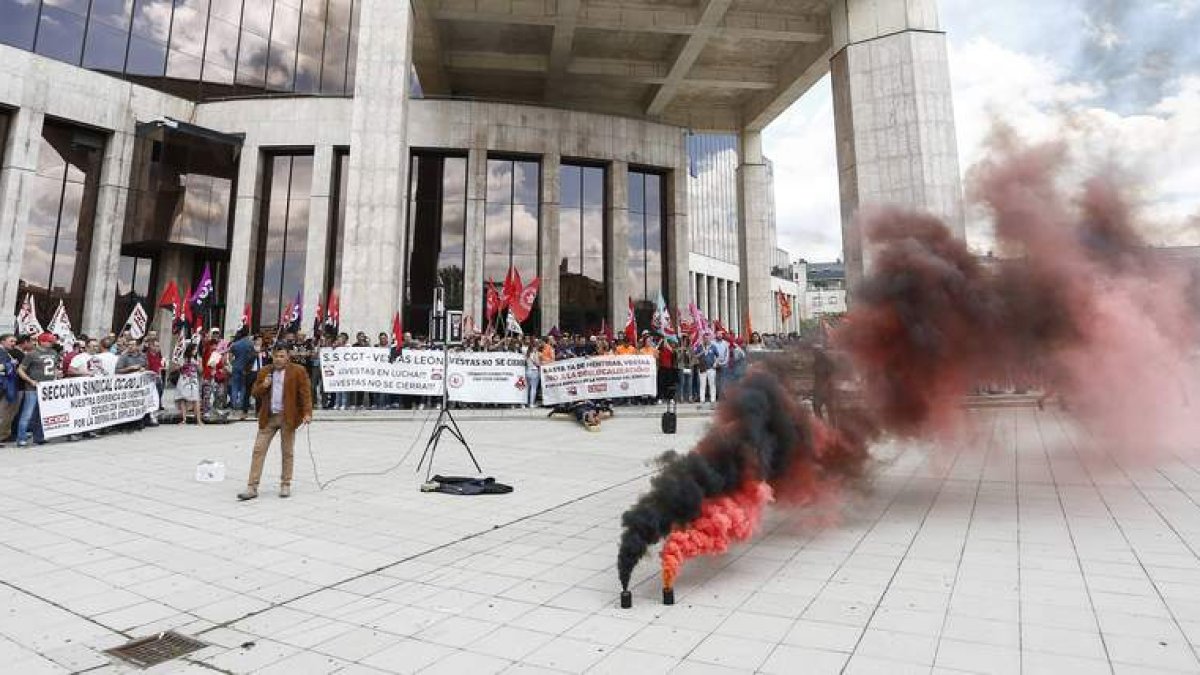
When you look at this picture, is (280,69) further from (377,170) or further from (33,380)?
(33,380)

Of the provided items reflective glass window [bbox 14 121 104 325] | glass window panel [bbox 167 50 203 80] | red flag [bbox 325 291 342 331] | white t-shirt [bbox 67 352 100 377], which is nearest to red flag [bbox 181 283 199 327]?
reflective glass window [bbox 14 121 104 325]

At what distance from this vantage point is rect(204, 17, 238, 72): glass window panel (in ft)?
86.1

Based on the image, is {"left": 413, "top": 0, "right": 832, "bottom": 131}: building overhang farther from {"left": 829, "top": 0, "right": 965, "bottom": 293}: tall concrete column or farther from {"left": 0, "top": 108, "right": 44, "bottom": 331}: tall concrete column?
{"left": 0, "top": 108, "right": 44, "bottom": 331}: tall concrete column

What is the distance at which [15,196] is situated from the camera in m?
21.8

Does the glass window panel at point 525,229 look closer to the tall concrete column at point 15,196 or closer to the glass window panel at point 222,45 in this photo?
the glass window panel at point 222,45

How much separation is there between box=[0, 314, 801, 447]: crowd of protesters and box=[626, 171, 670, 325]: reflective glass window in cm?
797

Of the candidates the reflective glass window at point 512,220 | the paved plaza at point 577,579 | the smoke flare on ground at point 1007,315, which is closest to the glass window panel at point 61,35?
the reflective glass window at point 512,220

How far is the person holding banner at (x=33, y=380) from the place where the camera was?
1092 cm

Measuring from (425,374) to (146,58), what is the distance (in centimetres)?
2115

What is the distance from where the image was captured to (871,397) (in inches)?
258

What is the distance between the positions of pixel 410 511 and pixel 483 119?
73.7 feet

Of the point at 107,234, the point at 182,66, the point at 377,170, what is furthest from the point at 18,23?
the point at 377,170

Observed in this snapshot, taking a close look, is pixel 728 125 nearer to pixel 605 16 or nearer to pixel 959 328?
pixel 605 16

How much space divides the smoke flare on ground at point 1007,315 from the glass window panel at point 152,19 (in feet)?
100
